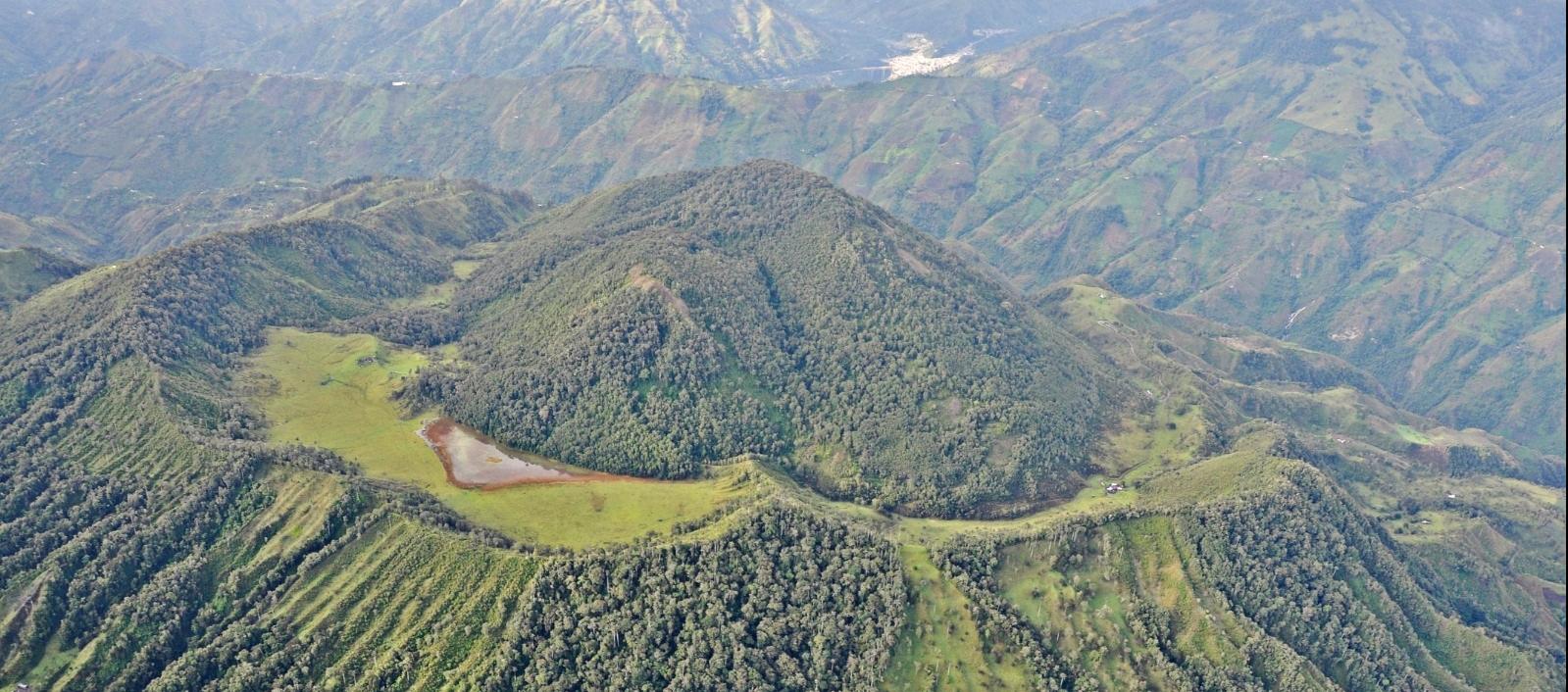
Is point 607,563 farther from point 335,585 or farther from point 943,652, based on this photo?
point 943,652

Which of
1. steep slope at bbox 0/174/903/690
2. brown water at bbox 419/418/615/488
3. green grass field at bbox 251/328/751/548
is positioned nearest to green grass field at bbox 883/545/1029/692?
steep slope at bbox 0/174/903/690

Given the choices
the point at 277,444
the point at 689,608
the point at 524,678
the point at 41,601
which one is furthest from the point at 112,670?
the point at 689,608

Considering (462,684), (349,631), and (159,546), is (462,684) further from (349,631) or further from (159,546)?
(159,546)

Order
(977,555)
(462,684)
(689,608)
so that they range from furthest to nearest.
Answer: (977,555)
(689,608)
(462,684)

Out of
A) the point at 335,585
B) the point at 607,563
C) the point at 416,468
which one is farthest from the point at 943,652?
the point at 416,468

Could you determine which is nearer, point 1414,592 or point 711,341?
point 1414,592

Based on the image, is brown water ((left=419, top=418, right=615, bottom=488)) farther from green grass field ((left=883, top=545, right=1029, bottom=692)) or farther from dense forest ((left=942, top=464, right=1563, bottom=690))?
dense forest ((left=942, top=464, right=1563, bottom=690))

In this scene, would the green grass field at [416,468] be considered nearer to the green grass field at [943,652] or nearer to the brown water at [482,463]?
the brown water at [482,463]
